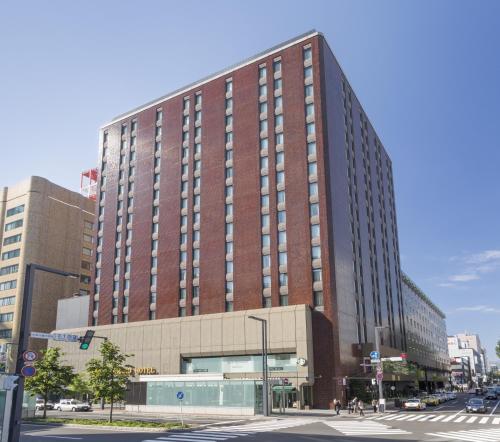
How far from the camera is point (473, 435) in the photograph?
97.9 ft

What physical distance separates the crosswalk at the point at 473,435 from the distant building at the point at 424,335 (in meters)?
71.3

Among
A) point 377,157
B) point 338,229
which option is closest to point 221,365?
point 338,229

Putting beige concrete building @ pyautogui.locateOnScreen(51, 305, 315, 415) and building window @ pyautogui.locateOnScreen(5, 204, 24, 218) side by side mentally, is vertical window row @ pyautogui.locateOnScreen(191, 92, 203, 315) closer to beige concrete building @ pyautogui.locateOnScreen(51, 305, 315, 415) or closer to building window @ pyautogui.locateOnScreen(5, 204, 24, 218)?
beige concrete building @ pyautogui.locateOnScreen(51, 305, 315, 415)

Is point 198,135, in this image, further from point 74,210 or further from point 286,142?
point 74,210

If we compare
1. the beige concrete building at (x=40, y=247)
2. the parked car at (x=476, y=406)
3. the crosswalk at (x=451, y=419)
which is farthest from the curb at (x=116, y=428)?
the beige concrete building at (x=40, y=247)

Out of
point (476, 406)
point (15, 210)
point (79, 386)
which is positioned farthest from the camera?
point (15, 210)

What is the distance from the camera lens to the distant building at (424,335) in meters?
112

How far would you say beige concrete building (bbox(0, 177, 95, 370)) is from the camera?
96.8 meters

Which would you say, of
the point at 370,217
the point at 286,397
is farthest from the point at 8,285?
the point at 370,217

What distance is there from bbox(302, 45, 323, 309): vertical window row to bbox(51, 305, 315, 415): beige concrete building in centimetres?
440

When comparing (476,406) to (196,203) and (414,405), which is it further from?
(196,203)

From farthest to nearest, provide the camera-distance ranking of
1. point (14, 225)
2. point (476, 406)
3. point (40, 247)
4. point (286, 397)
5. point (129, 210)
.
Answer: point (14, 225) < point (40, 247) < point (129, 210) < point (286, 397) < point (476, 406)

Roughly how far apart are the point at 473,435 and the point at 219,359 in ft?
134

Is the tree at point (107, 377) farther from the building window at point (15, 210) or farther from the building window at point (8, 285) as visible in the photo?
the building window at point (15, 210)
